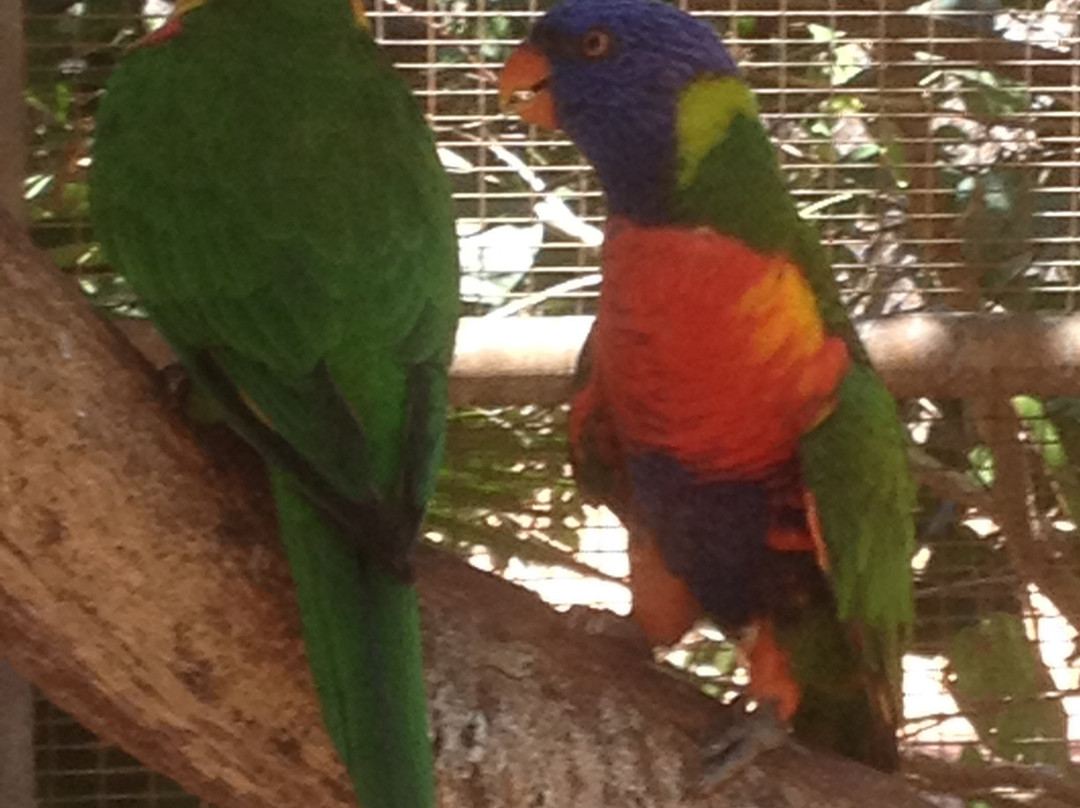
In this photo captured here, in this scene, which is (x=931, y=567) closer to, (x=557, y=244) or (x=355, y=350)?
(x=557, y=244)

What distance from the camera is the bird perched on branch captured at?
0.84m

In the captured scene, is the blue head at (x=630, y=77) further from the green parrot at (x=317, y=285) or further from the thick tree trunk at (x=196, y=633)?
the thick tree trunk at (x=196, y=633)

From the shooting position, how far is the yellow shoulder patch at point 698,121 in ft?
2.81

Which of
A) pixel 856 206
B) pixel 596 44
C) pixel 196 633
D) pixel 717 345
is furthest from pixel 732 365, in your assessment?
pixel 856 206

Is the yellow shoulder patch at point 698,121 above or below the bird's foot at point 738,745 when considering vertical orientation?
above

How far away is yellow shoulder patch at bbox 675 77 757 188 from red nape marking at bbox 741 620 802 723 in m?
0.32

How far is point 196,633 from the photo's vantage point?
2.68 ft

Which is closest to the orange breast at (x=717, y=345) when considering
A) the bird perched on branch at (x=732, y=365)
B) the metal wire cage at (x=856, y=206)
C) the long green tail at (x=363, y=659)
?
the bird perched on branch at (x=732, y=365)

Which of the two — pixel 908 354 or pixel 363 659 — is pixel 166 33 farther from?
pixel 908 354

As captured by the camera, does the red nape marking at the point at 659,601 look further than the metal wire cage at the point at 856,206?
No

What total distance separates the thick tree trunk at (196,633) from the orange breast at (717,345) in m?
0.18

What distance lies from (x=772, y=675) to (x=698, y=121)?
379 mm

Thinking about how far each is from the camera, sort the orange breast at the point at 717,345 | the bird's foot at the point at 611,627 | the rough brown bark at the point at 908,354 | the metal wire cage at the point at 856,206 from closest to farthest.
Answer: the orange breast at the point at 717,345
the bird's foot at the point at 611,627
the rough brown bark at the point at 908,354
the metal wire cage at the point at 856,206

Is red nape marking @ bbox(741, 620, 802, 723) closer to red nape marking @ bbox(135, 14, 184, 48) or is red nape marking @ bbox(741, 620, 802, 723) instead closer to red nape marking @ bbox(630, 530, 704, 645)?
red nape marking @ bbox(630, 530, 704, 645)
